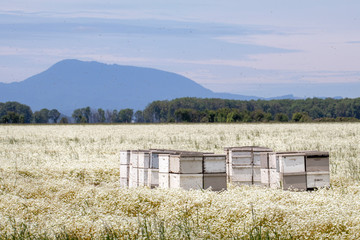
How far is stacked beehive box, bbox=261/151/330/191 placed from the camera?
13.3 metres

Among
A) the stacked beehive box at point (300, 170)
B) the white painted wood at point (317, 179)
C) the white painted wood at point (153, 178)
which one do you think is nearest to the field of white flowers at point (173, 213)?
the white painted wood at point (317, 179)

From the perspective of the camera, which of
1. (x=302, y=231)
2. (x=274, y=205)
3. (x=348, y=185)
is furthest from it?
(x=348, y=185)

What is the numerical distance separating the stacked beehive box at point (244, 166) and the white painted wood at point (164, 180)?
2353mm

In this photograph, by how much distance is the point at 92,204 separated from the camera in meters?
11.6

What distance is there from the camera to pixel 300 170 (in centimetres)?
1345

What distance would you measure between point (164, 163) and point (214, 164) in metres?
1.39

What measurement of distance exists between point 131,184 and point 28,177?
161 inches

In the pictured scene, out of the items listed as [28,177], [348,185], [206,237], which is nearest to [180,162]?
[206,237]

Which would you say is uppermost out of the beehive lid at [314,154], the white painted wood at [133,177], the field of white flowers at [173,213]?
the beehive lid at [314,154]

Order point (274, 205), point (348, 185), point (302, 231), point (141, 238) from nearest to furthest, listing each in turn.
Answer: point (141, 238), point (302, 231), point (274, 205), point (348, 185)

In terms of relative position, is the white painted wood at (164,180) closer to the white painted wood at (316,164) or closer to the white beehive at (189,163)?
the white beehive at (189,163)

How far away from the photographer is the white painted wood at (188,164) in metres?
12.6

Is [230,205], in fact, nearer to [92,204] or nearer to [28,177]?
[92,204]

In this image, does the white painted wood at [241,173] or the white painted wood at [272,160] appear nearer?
the white painted wood at [272,160]
